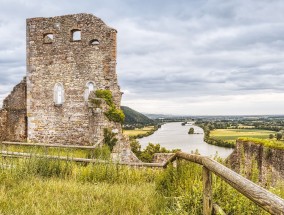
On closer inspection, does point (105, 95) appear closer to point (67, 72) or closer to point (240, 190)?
point (67, 72)

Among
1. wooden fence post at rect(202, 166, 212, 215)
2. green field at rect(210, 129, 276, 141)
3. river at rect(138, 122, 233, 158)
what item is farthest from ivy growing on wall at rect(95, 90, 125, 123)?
wooden fence post at rect(202, 166, 212, 215)

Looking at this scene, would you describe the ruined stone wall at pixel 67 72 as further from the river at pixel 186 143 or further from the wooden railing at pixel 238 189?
the wooden railing at pixel 238 189

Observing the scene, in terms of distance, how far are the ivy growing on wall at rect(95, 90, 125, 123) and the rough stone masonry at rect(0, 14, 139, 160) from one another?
0.87 feet

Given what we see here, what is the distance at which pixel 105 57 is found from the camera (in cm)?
1870

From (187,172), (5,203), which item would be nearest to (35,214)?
(5,203)

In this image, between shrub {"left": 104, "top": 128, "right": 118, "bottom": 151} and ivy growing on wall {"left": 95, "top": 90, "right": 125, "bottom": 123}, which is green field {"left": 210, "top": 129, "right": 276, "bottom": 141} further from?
shrub {"left": 104, "top": 128, "right": 118, "bottom": 151}

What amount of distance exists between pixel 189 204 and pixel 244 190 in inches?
77.5

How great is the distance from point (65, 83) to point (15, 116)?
391 cm

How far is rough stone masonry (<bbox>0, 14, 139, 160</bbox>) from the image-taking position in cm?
1867

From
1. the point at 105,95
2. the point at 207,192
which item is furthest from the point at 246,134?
the point at 207,192

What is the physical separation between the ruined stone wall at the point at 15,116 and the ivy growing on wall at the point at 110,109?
5193 mm

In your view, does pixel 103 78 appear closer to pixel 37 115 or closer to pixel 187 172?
pixel 37 115

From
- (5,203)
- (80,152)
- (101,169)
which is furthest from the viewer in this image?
(80,152)

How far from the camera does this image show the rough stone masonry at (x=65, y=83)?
1867cm
